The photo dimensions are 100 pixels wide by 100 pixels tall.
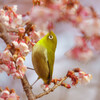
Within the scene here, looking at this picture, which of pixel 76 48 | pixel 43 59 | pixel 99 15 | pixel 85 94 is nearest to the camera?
pixel 99 15

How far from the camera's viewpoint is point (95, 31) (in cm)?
34

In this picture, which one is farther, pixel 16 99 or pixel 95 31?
pixel 16 99

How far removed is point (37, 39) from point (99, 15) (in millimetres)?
464

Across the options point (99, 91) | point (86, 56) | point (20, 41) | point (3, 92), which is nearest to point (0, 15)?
point (20, 41)

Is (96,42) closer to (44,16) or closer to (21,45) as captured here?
(44,16)

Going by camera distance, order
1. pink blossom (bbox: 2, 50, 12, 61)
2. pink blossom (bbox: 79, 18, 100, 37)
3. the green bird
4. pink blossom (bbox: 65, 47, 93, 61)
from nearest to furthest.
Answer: pink blossom (bbox: 79, 18, 100, 37) → pink blossom (bbox: 65, 47, 93, 61) → pink blossom (bbox: 2, 50, 12, 61) → the green bird

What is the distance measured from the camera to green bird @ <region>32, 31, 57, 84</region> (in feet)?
2.46

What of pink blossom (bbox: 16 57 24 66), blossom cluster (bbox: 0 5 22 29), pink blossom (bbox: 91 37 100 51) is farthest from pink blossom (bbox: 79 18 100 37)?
blossom cluster (bbox: 0 5 22 29)

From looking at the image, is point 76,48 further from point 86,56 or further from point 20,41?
point 20,41

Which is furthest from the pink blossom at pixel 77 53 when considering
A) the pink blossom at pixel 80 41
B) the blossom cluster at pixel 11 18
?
the blossom cluster at pixel 11 18

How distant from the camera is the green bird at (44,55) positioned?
75 cm

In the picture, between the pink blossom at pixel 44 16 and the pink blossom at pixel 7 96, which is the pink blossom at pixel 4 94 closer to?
the pink blossom at pixel 7 96

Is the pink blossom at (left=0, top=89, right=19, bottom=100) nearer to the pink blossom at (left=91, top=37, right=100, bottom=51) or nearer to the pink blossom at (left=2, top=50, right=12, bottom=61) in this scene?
the pink blossom at (left=2, top=50, right=12, bottom=61)

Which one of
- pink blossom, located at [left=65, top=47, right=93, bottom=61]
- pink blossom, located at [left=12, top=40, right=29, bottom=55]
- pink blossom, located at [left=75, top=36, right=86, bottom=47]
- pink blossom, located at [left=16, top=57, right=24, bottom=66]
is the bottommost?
pink blossom, located at [left=16, top=57, right=24, bottom=66]
